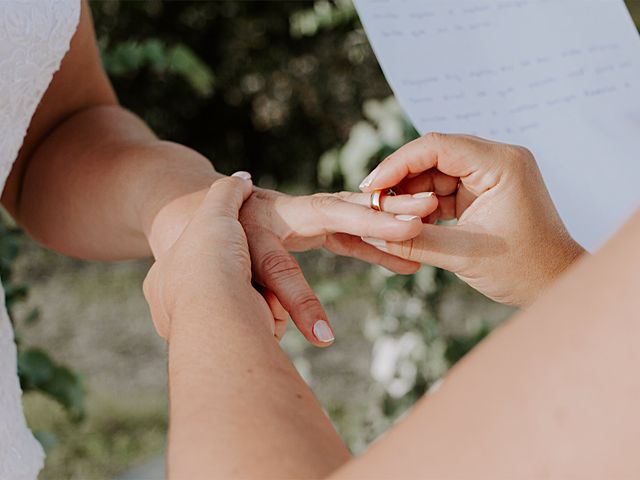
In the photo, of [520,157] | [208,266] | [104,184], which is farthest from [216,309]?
[104,184]

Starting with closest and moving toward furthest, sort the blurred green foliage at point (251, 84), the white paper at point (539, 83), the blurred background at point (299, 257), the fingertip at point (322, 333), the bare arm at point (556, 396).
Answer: the bare arm at point (556, 396), the fingertip at point (322, 333), the white paper at point (539, 83), the blurred background at point (299, 257), the blurred green foliage at point (251, 84)

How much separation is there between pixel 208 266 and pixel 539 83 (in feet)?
1.90

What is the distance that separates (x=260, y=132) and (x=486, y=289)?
368 cm

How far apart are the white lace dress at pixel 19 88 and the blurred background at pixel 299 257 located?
76 cm

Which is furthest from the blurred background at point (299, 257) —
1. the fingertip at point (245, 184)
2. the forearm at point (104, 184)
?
the fingertip at point (245, 184)

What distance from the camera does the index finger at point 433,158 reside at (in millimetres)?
1065

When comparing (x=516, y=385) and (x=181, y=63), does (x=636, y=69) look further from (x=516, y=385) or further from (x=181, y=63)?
(x=181, y=63)

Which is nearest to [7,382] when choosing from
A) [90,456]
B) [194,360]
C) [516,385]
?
[194,360]

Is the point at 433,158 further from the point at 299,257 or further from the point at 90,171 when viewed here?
the point at 299,257

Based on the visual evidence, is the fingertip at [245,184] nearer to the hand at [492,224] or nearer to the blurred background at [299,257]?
the hand at [492,224]

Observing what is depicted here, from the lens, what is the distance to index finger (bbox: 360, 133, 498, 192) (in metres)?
1.07

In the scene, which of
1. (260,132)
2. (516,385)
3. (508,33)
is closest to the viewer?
(516,385)

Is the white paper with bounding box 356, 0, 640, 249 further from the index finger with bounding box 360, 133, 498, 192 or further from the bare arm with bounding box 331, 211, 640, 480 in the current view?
the bare arm with bounding box 331, 211, 640, 480

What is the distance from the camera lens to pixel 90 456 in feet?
9.83
